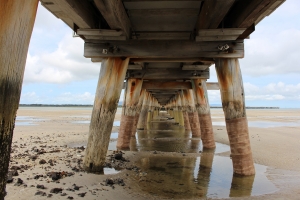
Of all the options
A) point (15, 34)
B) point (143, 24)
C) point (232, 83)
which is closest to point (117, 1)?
point (143, 24)

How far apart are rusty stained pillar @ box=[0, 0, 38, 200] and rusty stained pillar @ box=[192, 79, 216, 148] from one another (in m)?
8.56

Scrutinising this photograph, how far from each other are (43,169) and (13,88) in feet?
12.7

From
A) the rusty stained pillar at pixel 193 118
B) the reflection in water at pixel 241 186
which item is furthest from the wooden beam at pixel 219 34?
the rusty stained pillar at pixel 193 118

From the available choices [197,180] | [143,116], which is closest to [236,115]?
[197,180]

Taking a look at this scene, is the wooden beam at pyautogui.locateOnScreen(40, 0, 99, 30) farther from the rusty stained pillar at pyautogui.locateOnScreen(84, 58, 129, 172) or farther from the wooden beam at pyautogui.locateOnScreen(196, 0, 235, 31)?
the wooden beam at pyautogui.locateOnScreen(196, 0, 235, 31)

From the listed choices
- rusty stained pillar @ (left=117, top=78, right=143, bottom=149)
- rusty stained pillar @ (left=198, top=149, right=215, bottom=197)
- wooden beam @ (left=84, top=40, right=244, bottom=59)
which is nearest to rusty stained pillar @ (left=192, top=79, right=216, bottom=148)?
rusty stained pillar @ (left=198, top=149, right=215, bottom=197)

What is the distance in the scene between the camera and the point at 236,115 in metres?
5.55

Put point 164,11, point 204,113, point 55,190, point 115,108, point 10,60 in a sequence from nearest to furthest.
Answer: point 10,60 < point 55,190 < point 164,11 < point 115,108 < point 204,113

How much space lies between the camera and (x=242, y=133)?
217 inches

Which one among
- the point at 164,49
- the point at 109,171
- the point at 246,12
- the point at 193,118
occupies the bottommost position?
the point at 109,171

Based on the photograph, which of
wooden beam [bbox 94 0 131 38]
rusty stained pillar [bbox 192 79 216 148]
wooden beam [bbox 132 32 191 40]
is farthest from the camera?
rusty stained pillar [bbox 192 79 216 148]

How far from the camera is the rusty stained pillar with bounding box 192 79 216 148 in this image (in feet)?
32.0

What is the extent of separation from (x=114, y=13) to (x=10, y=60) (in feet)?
8.74

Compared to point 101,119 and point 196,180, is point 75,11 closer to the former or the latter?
point 101,119
